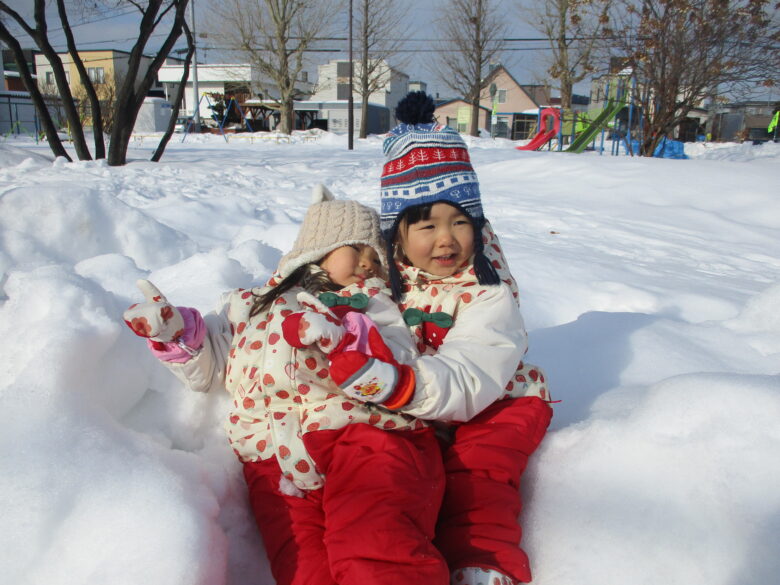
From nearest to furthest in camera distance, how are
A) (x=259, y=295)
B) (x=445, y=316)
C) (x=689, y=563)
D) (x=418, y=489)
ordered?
(x=689, y=563), (x=418, y=489), (x=445, y=316), (x=259, y=295)

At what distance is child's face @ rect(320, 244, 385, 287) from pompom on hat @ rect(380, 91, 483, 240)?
90 millimetres

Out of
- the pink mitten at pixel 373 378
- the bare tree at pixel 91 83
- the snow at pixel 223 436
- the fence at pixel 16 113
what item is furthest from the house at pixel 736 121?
the fence at pixel 16 113

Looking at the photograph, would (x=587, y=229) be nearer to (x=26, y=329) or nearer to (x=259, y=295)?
(x=259, y=295)

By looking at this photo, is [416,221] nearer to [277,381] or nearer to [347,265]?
[347,265]

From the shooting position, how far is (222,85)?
36.4m

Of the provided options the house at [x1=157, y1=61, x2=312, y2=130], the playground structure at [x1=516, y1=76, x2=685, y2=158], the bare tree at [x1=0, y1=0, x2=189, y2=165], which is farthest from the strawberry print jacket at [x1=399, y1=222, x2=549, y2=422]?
the house at [x1=157, y1=61, x2=312, y2=130]

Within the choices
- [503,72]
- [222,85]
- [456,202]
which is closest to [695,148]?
[456,202]

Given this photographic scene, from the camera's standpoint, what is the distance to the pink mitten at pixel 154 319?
4.26ft

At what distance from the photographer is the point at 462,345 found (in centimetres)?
129

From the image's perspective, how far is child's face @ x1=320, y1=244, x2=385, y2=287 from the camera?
1.59 m

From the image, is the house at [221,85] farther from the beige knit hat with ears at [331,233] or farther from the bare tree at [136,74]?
the beige knit hat with ears at [331,233]

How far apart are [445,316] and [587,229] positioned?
11.2 ft

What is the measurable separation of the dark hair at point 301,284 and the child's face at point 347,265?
2 centimetres

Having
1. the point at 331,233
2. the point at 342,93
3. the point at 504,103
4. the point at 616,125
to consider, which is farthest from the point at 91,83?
the point at 504,103
